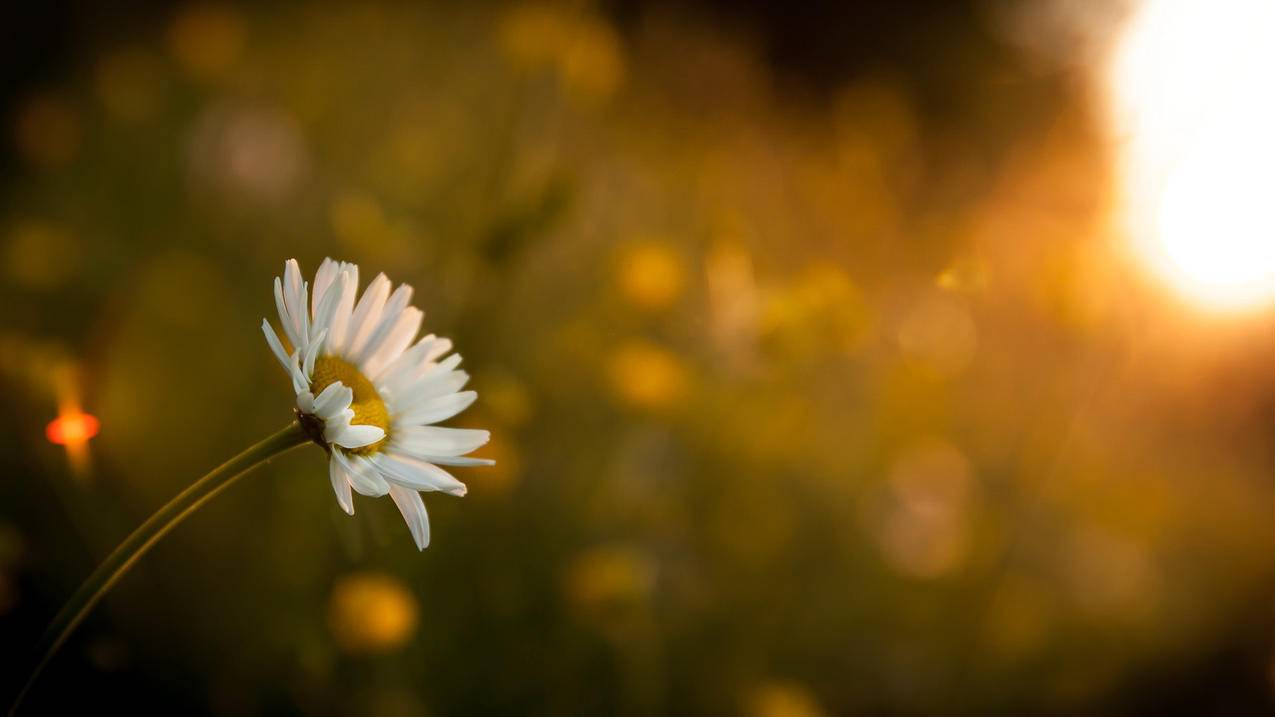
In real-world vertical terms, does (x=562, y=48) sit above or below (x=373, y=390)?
above

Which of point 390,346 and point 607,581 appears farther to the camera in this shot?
point 607,581

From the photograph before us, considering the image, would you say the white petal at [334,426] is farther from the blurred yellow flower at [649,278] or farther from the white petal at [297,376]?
the blurred yellow flower at [649,278]

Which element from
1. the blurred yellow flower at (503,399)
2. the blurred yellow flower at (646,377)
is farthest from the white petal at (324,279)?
the blurred yellow flower at (646,377)

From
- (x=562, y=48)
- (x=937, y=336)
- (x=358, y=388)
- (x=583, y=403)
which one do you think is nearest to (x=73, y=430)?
(x=358, y=388)

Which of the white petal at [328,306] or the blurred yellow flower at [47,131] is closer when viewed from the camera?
the white petal at [328,306]

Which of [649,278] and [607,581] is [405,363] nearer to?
[607,581]

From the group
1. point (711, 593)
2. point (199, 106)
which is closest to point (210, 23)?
point (199, 106)
